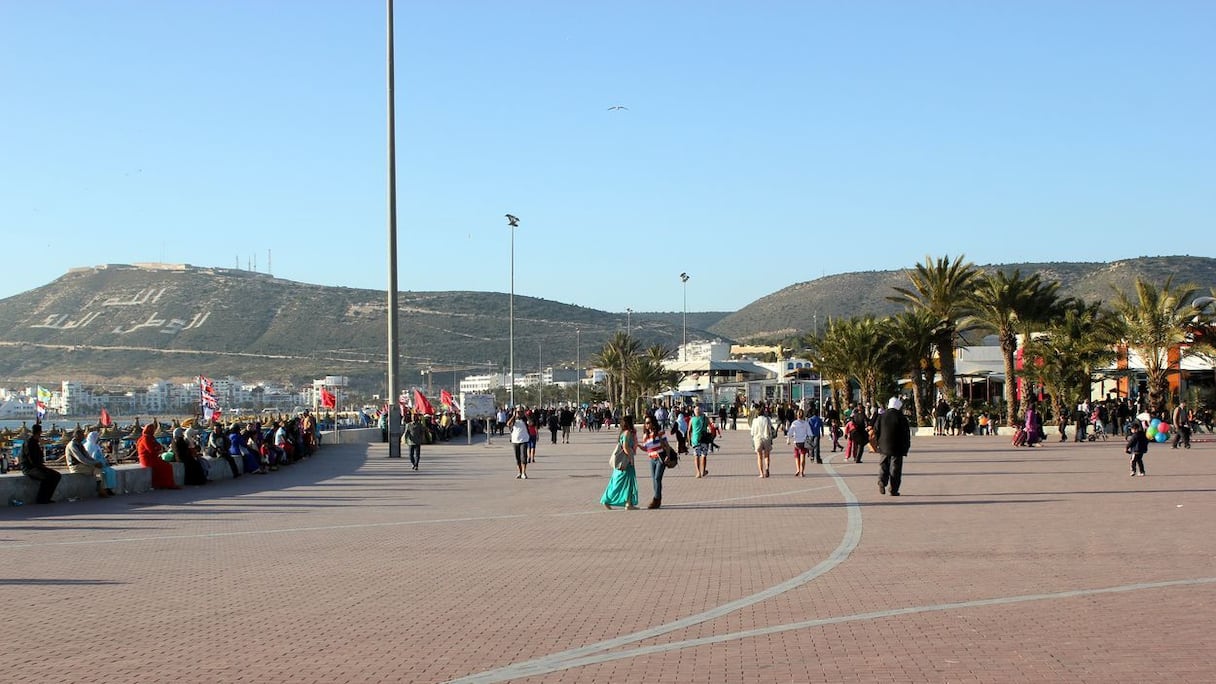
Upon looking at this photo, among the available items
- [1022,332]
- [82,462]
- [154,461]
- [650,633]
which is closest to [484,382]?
[1022,332]

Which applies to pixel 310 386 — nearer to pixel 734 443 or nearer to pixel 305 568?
pixel 734 443

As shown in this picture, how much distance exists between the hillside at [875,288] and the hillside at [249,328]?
67.8 ft

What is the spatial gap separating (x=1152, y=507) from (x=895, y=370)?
3861 centimetres

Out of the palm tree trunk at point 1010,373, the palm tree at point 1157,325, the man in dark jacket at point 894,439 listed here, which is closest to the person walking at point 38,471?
the man in dark jacket at point 894,439

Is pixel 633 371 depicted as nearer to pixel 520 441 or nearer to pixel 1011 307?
pixel 1011 307

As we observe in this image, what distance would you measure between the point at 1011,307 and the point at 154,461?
104ft

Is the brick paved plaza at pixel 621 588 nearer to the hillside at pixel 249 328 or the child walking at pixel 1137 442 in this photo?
the child walking at pixel 1137 442

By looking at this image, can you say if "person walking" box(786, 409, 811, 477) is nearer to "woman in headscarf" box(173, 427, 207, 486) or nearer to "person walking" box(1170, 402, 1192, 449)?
"woman in headscarf" box(173, 427, 207, 486)

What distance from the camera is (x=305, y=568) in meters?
12.3

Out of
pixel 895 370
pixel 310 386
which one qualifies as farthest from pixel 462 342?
pixel 895 370

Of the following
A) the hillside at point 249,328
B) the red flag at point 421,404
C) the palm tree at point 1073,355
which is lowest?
the red flag at point 421,404

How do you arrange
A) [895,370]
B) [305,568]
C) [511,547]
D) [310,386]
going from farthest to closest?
[310,386] → [895,370] → [511,547] → [305,568]

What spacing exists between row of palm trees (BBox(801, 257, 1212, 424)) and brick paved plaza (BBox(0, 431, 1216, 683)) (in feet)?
77.7

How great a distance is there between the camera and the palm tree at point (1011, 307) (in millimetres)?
45344
